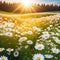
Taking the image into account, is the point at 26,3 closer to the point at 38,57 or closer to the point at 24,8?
the point at 24,8

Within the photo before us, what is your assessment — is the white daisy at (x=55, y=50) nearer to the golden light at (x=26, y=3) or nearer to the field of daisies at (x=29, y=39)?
the field of daisies at (x=29, y=39)

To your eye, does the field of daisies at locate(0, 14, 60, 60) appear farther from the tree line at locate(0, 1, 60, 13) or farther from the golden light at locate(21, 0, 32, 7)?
the golden light at locate(21, 0, 32, 7)

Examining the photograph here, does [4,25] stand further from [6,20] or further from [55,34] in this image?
[55,34]

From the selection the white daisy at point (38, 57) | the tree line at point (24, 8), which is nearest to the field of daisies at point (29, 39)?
the white daisy at point (38, 57)

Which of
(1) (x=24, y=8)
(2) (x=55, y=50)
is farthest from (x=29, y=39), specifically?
(1) (x=24, y=8)

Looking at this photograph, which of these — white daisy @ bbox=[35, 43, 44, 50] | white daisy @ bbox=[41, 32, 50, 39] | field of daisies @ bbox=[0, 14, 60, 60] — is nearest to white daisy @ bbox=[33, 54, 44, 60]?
field of daisies @ bbox=[0, 14, 60, 60]

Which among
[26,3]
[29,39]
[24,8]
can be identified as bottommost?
[29,39]
